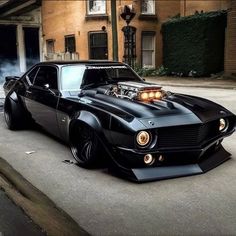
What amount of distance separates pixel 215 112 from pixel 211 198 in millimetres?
1417

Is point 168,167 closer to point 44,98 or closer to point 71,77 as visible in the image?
point 71,77

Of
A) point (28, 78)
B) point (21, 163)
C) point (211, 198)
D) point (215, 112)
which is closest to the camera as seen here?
point (211, 198)

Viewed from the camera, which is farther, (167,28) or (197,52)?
(167,28)

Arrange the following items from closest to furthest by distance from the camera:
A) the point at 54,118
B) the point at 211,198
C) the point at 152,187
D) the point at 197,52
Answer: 1. the point at 211,198
2. the point at 152,187
3. the point at 54,118
4. the point at 197,52

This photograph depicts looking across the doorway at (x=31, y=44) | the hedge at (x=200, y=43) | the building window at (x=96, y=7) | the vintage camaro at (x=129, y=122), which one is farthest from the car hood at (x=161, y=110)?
the building window at (x=96, y=7)

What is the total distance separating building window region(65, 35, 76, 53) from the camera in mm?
28125

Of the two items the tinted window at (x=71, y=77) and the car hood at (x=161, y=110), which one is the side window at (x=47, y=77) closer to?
the tinted window at (x=71, y=77)

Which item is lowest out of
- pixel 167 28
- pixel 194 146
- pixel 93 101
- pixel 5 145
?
pixel 5 145

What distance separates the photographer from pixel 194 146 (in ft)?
16.2

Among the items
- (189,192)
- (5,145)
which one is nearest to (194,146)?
(189,192)

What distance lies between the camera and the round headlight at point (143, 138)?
4.69 meters

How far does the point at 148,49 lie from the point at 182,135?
22.0 m

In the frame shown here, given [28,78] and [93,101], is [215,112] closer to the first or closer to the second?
[93,101]

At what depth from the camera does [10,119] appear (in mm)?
7941
